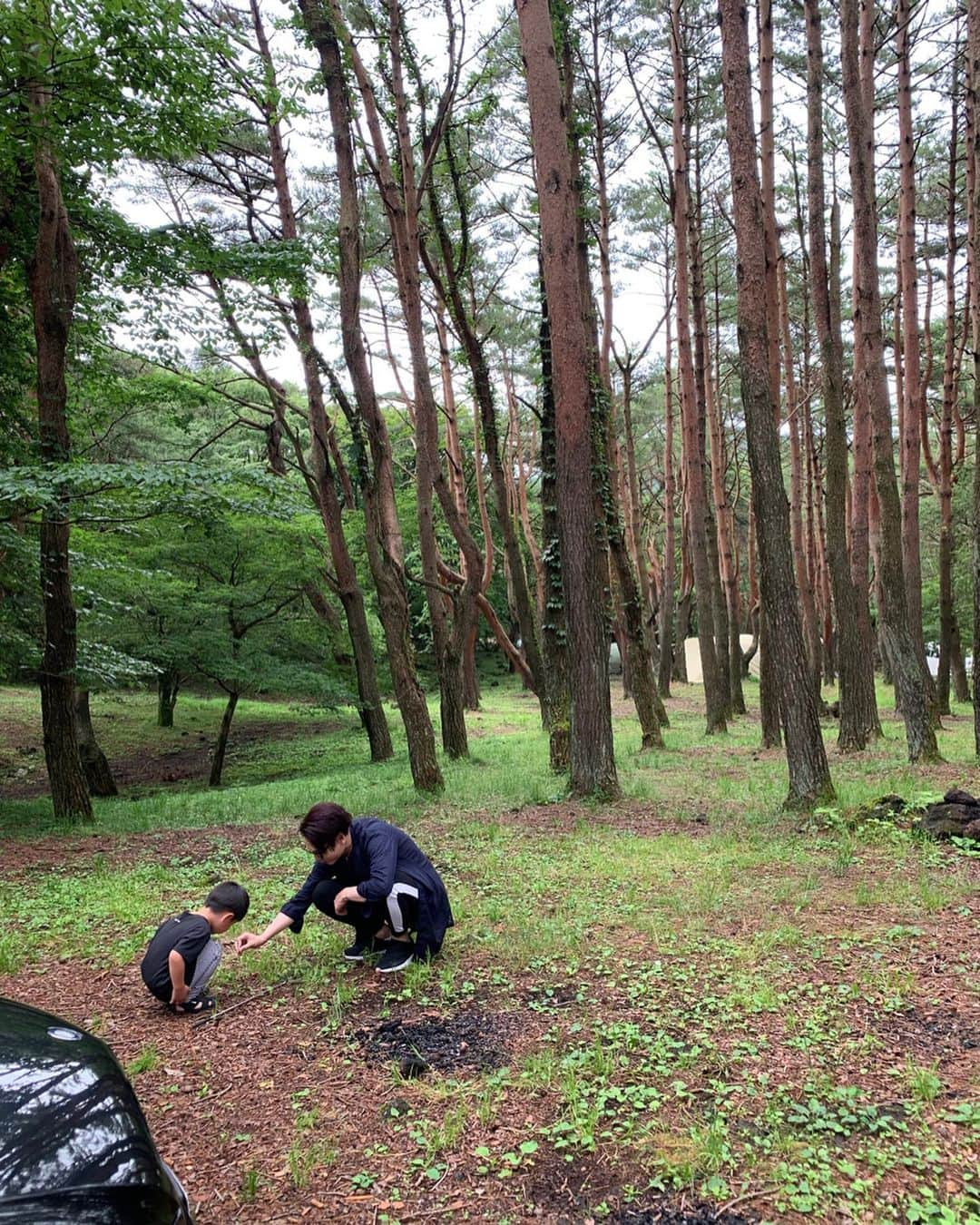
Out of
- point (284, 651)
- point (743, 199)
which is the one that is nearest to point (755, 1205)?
point (743, 199)

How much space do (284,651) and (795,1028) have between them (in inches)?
476

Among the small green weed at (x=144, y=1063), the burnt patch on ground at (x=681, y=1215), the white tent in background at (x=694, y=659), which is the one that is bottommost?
the white tent in background at (x=694, y=659)

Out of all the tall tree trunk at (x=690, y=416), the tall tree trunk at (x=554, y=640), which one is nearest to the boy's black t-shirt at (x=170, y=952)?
the tall tree trunk at (x=554, y=640)

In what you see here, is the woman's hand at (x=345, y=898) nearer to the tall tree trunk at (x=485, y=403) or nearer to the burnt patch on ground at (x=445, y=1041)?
the burnt patch on ground at (x=445, y=1041)

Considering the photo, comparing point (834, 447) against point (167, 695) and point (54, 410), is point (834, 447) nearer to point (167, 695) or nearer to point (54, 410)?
point (54, 410)

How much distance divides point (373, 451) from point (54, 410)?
141 inches

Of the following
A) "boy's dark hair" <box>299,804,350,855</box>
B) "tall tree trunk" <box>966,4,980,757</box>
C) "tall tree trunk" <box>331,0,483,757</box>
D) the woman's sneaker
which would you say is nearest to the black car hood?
"boy's dark hair" <box>299,804,350,855</box>

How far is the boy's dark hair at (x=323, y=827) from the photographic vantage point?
3.53 m

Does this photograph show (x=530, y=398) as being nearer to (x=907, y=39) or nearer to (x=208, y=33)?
(x=907, y=39)

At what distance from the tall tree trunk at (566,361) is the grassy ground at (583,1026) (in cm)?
184

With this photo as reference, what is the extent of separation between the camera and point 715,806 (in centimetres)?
704

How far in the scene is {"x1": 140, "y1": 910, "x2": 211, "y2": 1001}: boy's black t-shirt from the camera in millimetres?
3445

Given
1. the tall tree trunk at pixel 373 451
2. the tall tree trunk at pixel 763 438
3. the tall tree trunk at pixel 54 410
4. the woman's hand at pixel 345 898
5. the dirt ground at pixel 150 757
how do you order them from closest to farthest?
the woman's hand at pixel 345 898 → the tall tree trunk at pixel 763 438 → the tall tree trunk at pixel 54 410 → the tall tree trunk at pixel 373 451 → the dirt ground at pixel 150 757

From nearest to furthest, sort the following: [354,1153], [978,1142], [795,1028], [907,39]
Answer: [978,1142]
[354,1153]
[795,1028]
[907,39]
